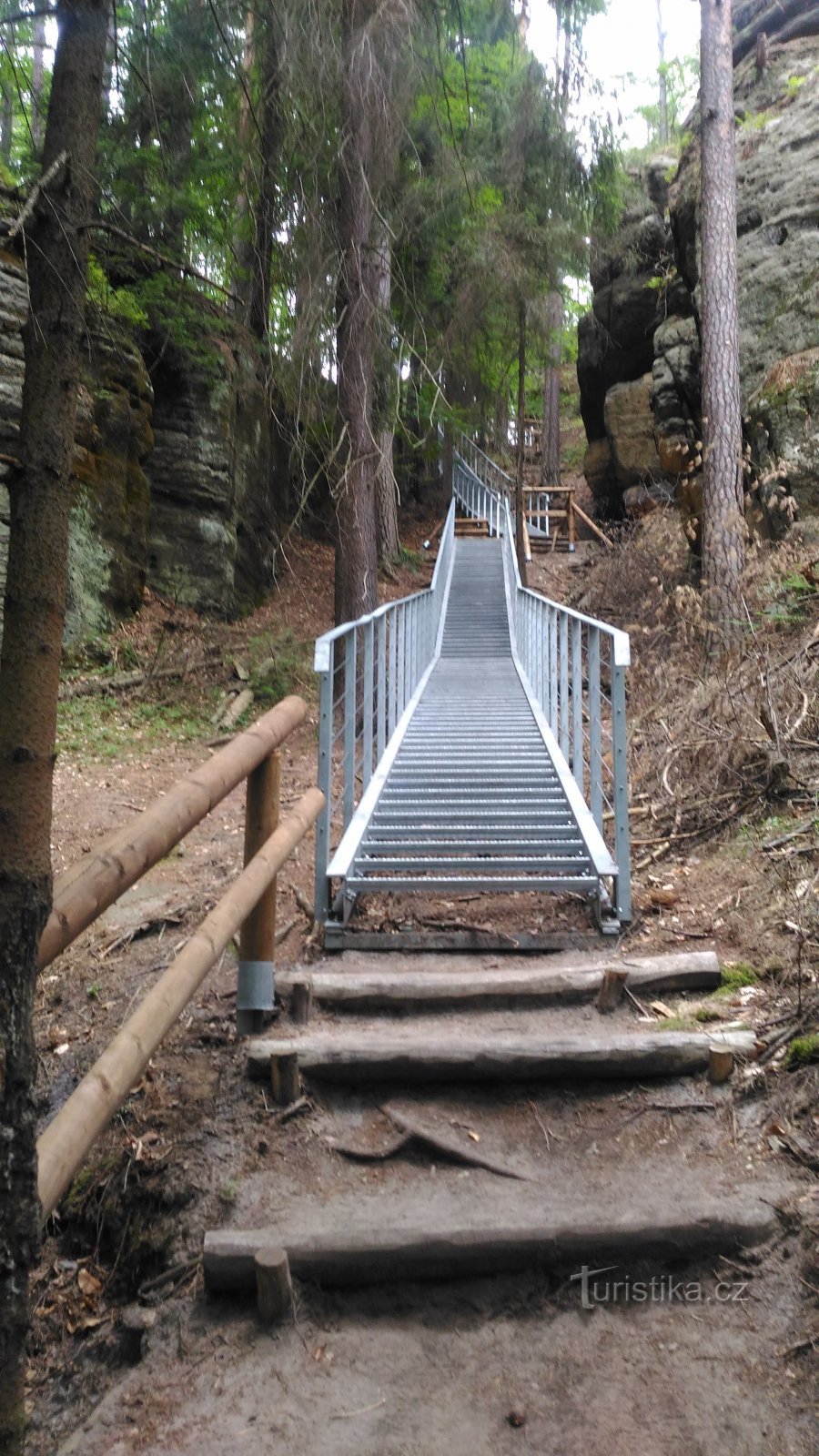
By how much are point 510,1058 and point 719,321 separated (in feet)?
28.5

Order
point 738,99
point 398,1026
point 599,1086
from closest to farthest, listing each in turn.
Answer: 1. point 599,1086
2. point 398,1026
3. point 738,99

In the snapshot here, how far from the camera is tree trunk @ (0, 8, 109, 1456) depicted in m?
1.21

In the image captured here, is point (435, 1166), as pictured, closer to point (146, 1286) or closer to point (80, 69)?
point (146, 1286)

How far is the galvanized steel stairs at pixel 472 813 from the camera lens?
4.17 metres

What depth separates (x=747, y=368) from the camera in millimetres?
10148

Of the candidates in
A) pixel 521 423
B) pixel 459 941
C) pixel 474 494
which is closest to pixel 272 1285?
pixel 459 941

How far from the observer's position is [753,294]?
10305 mm

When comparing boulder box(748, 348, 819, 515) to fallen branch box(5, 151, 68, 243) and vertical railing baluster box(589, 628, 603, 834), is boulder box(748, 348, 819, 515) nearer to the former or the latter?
vertical railing baluster box(589, 628, 603, 834)

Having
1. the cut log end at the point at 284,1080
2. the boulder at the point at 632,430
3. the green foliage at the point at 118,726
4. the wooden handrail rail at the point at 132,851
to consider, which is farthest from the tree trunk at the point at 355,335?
the boulder at the point at 632,430

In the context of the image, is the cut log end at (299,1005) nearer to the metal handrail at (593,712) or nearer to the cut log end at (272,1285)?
the cut log end at (272,1285)

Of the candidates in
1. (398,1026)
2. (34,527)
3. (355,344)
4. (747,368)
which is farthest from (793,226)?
(34,527)

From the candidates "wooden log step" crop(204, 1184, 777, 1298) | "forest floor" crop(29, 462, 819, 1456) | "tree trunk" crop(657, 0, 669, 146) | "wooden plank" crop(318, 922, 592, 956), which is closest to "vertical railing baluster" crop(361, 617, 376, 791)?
"forest floor" crop(29, 462, 819, 1456)

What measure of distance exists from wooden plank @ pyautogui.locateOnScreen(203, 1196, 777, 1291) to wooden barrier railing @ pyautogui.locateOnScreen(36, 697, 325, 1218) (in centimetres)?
63

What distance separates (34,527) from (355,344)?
7427mm
